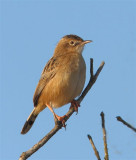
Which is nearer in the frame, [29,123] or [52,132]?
[52,132]

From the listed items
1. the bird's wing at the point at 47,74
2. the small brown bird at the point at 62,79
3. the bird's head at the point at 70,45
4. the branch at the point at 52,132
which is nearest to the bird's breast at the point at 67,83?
the small brown bird at the point at 62,79

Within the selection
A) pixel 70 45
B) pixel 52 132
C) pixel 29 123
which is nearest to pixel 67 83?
Answer: pixel 70 45

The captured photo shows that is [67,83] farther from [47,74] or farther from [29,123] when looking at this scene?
[29,123]

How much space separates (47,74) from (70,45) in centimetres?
118

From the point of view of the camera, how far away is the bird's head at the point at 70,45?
26.1ft

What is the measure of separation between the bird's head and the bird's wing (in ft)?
1.61

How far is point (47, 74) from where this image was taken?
24.5ft

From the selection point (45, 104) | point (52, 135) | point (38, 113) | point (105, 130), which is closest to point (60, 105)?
point (45, 104)

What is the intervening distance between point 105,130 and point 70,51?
4.89 meters

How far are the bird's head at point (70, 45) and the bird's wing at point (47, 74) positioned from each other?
49 centimetres

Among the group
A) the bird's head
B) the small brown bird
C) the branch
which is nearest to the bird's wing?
the small brown bird

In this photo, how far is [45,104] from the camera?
24.9ft

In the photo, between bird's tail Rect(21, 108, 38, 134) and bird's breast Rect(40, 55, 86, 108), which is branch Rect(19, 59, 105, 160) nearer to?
bird's breast Rect(40, 55, 86, 108)

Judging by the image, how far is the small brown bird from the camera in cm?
698
